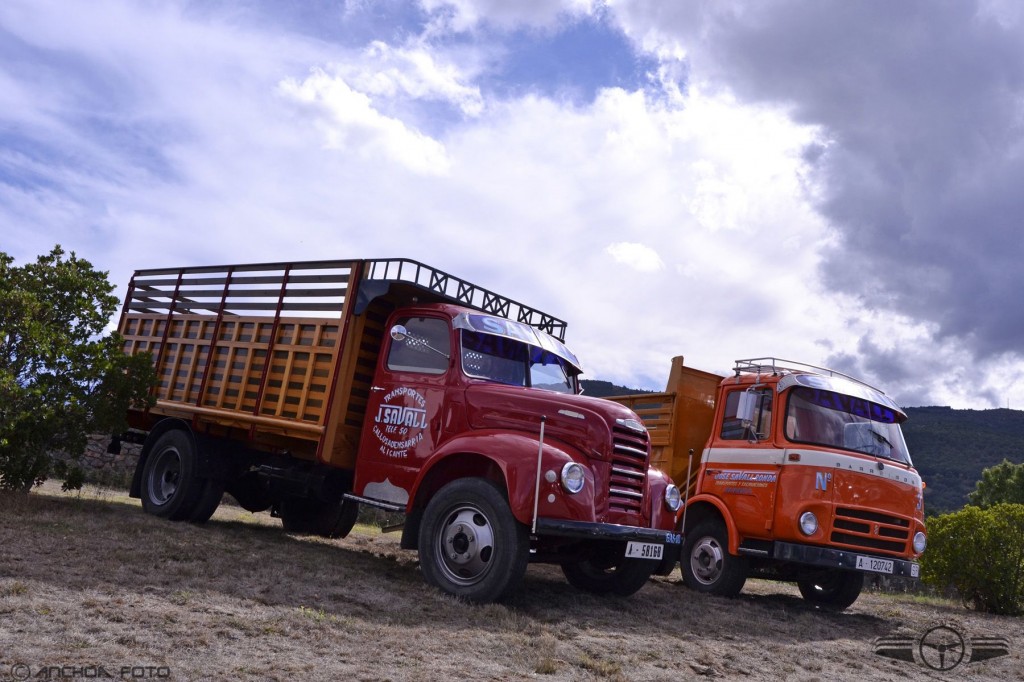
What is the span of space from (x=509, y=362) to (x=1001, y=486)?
155 ft

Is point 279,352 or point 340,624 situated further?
point 279,352

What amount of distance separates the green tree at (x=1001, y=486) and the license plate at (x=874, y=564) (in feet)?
138

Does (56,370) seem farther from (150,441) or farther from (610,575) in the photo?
(610,575)

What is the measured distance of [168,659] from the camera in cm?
433

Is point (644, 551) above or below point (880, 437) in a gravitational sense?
below

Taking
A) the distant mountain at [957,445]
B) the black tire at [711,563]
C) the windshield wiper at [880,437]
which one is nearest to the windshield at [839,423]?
the windshield wiper at [880,437]

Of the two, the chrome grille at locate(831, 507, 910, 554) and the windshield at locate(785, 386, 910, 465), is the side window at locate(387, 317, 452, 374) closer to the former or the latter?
the windshield at locate(785, 386, 910, 465)

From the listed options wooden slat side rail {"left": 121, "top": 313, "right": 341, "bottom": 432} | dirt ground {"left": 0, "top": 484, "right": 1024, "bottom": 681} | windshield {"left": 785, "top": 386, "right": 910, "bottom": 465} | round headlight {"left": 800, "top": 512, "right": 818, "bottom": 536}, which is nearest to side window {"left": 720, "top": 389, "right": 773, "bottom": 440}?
windshield {"left": 785, "top": 386, "right": 910, "bottom": 465}

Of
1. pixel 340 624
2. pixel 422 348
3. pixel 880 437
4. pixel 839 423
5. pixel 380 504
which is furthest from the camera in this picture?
pixel 880 437

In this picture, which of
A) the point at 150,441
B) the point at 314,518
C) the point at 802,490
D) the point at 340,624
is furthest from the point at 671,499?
the point at 150,441

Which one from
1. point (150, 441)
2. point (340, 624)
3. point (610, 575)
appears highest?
point (150, 441)

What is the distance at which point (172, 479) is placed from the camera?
10.1 metres

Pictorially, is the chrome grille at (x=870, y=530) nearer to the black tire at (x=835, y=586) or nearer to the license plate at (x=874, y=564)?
the license plate at (x=874, y=564)

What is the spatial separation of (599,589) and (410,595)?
2473mm
